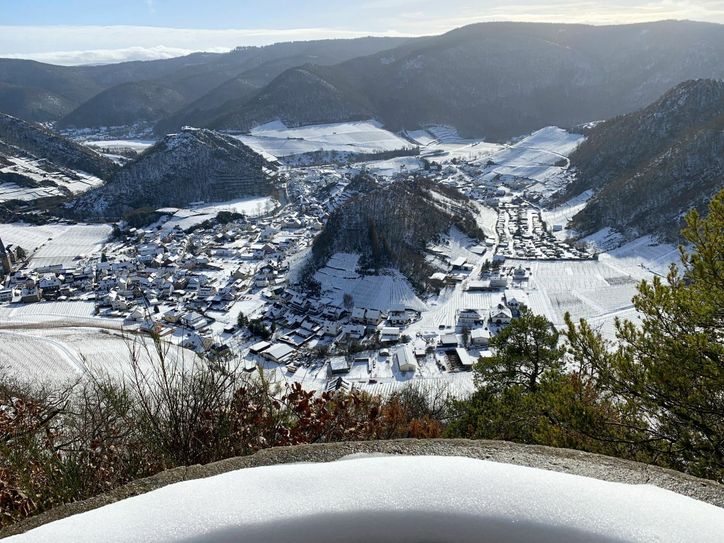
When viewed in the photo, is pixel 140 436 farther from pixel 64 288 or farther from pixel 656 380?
pixel 64 288

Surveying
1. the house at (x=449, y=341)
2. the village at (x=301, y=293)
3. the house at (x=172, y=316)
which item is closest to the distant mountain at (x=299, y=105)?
the village at (x=301, y=293)

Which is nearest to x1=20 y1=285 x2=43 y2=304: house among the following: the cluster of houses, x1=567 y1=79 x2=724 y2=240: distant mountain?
the cluster of houses

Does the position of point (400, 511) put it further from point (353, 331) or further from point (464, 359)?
point (353, 331)

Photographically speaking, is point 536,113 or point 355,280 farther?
point 536,113

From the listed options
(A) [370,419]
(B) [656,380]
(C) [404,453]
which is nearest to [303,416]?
(A) [370,419]

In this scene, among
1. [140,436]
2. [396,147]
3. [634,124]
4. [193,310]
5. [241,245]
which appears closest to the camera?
[140,436]

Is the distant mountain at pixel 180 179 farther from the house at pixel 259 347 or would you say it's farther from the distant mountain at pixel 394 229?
the house at pixel 259 347

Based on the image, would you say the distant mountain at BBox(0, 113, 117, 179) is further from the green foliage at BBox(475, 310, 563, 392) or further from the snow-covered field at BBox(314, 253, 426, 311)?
the green foliage at BBox(475, 310, 563, 392)

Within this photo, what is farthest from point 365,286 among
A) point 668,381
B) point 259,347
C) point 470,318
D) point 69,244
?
point 69,244
